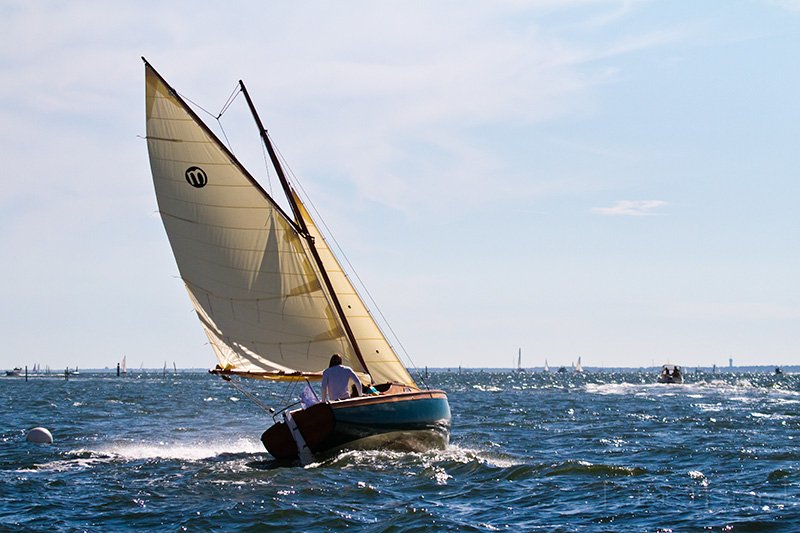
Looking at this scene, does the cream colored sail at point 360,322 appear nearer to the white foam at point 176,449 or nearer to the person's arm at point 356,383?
the person's arm at point 356,383

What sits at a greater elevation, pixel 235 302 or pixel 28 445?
pixel 235 302

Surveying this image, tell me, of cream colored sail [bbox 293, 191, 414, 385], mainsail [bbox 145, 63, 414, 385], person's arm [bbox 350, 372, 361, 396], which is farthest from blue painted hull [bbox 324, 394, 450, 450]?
mainsail [bbox 145, 63, 414, 385]

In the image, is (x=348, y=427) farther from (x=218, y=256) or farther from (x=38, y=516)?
(x=38, y=516)

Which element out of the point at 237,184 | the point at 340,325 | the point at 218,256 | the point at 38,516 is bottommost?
the point at 38,516

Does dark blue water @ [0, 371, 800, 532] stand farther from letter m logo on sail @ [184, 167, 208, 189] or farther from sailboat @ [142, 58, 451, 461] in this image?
letter m logo on sail @ [184, 167, 208, 189]

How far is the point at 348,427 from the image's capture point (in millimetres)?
21078

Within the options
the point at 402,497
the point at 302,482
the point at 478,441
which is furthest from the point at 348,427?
the point at 478,441

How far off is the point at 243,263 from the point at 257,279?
0.50m

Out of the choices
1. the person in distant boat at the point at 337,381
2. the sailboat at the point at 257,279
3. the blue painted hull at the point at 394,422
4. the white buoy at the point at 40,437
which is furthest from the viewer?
the white buoy at the point at 40,437

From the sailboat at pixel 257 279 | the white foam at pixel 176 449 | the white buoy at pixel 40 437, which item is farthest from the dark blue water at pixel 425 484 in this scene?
the sailboat at pixel 257 279

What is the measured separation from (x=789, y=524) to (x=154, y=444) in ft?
62.5

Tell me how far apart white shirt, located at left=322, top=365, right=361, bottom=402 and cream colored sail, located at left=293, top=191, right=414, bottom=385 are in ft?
8.05

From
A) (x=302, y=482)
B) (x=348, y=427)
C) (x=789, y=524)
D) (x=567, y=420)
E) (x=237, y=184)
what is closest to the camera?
(x=789, y=524)

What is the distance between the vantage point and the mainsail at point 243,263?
22.7 m
